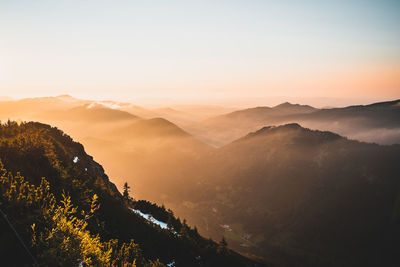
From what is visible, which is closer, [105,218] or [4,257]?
[4,257]

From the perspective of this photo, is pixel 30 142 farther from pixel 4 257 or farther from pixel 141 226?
pixel 141 226

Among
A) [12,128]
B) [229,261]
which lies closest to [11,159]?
[12,128]

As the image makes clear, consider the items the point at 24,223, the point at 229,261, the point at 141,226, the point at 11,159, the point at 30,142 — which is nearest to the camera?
the point at 24,223

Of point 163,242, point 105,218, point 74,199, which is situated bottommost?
point 163,242

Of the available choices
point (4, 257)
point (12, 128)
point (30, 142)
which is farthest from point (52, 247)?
point (12, 128)

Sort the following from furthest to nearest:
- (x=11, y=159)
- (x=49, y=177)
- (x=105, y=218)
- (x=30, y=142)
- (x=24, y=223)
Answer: (x=105, y=218) → (x=30, y=142) → (x=49, y=177) → (x=11, y=159) → (x=24, y=223)

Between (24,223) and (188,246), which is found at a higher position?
(24,223)

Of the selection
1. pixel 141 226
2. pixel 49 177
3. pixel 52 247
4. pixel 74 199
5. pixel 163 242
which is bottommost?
pixel 163 242

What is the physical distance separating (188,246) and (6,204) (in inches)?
2841

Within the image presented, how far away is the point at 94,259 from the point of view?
12055 millimetres

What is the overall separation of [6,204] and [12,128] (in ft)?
153

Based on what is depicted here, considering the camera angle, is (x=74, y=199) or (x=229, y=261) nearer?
(x=74, y=199)

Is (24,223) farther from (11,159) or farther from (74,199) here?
(74,199)

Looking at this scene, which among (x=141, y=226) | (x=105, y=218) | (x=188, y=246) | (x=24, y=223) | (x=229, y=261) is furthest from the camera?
(x=229, y=261)
